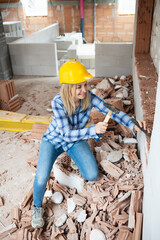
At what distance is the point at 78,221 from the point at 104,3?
14015 mm

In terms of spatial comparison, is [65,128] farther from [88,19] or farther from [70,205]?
[88,19]

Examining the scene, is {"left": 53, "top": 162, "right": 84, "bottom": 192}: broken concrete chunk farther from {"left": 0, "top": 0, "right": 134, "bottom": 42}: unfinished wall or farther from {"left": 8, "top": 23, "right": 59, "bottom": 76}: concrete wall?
{"left": 0, "top": 0, "right": 134, "bottom": 42}: unfinished wall

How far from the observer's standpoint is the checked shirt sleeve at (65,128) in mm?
2461

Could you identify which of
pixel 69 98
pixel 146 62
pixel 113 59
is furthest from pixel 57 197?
pixel 113 59

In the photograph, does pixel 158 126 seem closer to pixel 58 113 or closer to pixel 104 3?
pixel 58 113

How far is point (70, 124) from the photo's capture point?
2.67 metres

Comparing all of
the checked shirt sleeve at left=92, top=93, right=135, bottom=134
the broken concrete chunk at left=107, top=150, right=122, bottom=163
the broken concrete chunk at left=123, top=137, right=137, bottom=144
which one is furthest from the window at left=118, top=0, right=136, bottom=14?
the broken concrete chunk at left=107, top=150, right=122, bottom=163

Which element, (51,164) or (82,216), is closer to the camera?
(82,216)

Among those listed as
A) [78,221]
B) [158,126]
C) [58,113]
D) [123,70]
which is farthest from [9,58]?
[158,126]

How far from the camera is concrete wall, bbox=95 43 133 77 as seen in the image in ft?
23.8

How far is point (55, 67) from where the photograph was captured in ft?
26.7

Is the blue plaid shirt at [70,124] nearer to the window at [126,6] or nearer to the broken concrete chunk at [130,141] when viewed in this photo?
the broken concrete chunk at [130,141]

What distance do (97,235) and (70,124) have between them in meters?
1.29

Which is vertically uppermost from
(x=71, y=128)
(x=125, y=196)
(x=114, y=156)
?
(x=71, y=128)
